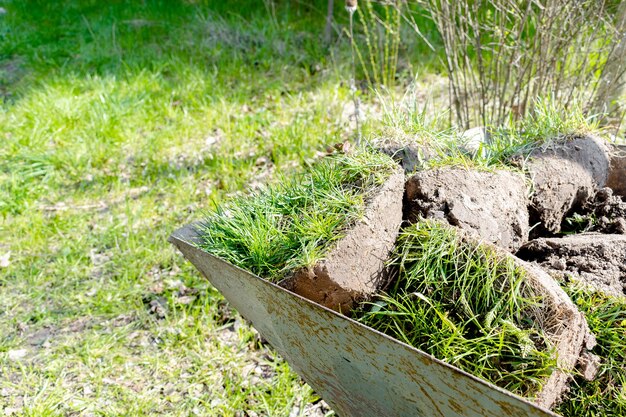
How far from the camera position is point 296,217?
1739 millimetres

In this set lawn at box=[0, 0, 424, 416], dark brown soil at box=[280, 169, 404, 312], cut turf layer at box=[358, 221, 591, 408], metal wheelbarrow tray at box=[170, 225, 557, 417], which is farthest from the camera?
lawn at box=[0, 0, 424, 416]

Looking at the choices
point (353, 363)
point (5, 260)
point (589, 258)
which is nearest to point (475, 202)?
point (589, 258)

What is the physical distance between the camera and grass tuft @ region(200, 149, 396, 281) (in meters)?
1.64

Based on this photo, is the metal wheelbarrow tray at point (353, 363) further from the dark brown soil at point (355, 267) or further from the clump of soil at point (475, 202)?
the clump of soil at point (475, 202)

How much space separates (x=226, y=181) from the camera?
413 cm

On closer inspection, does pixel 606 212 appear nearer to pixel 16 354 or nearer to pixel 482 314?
pixel 482 314

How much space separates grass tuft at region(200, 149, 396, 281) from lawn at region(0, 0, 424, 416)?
79 cm

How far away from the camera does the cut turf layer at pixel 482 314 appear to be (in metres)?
1.38

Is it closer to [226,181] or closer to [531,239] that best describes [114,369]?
[226,181]

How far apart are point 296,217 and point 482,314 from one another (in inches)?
23.5

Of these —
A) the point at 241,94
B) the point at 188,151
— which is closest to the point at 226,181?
the point at 188,151

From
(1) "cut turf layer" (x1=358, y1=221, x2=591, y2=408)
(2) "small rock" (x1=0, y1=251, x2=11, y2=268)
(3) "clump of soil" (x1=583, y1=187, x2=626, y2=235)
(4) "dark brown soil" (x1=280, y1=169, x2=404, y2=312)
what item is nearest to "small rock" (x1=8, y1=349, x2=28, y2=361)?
(2) "small rock" (x1=0, y1=251, x2=11, y2=268)

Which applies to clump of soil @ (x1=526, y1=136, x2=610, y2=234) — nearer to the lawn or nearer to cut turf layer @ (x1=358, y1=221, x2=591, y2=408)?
cut turf layer @ (x1=358, y1=221, x2=591, y2=408)

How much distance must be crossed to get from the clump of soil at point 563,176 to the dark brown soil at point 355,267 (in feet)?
1.92
